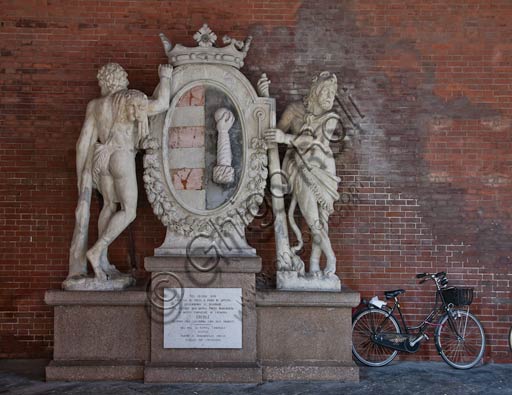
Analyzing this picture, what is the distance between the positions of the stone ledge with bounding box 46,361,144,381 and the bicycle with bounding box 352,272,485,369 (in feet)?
7.55

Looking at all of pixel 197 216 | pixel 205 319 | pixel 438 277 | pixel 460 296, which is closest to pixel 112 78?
pixel 197 216

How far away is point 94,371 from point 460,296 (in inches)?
147

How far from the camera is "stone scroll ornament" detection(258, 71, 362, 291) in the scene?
6.16 meters

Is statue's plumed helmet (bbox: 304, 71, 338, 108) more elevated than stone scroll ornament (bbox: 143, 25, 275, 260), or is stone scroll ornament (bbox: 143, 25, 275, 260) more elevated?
statue's plumed helmet (bbox: 304, 71, 338, 108)

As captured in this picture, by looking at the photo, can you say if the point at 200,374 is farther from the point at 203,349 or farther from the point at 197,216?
the point at 197,216

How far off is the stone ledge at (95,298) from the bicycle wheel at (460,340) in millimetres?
3135

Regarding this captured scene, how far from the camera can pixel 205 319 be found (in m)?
5.91

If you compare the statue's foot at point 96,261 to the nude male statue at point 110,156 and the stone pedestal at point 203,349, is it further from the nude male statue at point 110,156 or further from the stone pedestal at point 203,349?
the stone pedestal at point 203,349

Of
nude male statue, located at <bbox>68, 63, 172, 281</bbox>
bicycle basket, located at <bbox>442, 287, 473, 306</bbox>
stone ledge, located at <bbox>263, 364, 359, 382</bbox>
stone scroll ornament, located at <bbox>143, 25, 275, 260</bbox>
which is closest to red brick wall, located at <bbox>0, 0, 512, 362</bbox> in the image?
bicycle basket, located at <bbox>442, 287, 473, 306</bbox>

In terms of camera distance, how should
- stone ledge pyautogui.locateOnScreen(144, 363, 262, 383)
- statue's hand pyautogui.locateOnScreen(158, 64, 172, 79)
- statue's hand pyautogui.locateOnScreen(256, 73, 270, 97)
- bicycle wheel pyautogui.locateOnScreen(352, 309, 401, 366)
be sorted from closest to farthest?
stone ledge pyautogui.locateOnScreen(144, 363, 262, 383) → statue's hand pyautogui.locateOnScreen(158, 64, 172, 79) → statue's hand pyautogui.locateOnScreen(256, 73, 270, 97) → bicycle wheel pyautogui.locateOnScreen(352, 309, 401, 366)

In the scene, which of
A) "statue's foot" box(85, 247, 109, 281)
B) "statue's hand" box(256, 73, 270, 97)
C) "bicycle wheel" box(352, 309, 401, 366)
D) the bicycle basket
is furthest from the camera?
"bicycle wheel" box(352, 309, 401, 366)

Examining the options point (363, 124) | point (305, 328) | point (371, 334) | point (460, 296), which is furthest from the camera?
point (363, 124)

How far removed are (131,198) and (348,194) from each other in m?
2.42

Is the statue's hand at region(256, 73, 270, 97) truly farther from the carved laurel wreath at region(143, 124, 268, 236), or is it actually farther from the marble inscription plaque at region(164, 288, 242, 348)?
the marble inscription plaque at region(164, 288, 242, 348)
